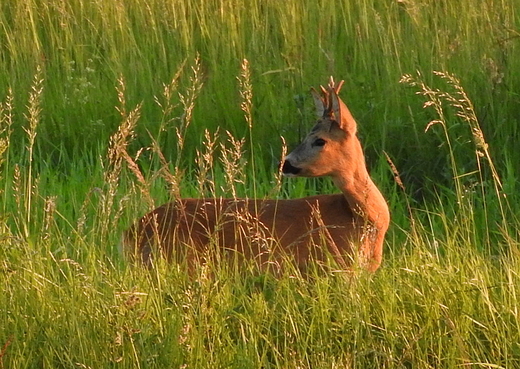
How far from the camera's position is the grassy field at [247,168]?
147 inches

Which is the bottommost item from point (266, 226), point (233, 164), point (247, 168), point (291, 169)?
point (247, 168)

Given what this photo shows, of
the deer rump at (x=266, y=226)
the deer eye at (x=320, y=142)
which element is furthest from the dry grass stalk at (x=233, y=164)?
the deer eye at (x=320, y=142)

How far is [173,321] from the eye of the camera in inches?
147

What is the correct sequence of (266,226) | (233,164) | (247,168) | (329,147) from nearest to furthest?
(233,164), (266,226), (329,147), (247,168)

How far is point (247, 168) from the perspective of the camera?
6551 millimetres

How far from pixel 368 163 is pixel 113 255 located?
7.52 ft

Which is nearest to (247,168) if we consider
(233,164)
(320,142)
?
(320,142)

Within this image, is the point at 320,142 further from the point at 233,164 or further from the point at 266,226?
the point at 233,164

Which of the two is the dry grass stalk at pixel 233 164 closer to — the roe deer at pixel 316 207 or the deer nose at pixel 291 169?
the roe deer at pixel 316 207

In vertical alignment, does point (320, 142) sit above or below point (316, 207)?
above

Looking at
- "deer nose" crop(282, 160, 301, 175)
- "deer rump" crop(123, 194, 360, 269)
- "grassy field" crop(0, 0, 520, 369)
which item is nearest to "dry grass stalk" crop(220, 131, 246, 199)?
"grassy field" crop(0, 0, 520, 369)

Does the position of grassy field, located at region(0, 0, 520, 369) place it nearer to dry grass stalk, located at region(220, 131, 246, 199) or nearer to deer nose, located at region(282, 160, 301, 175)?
dry grass stalk, located at region(220, 131, 246, 199)

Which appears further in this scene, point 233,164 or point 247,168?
point 247,168

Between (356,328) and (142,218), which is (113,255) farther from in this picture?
(356,328)
